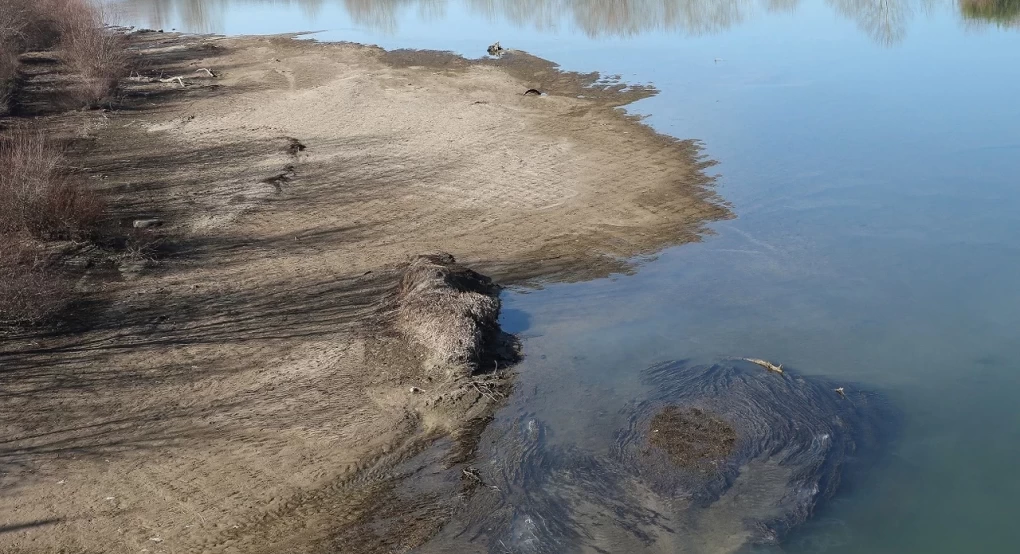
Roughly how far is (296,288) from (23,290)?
2748mm

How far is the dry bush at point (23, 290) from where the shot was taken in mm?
9750

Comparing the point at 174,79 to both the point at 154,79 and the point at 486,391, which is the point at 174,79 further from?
the point at 486,391

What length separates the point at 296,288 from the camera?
11016 millimetres

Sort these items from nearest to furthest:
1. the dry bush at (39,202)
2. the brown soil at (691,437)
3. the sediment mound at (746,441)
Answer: the sediment mound at (746,441), the brown soil at (691,437), the dry bush at (39,202)

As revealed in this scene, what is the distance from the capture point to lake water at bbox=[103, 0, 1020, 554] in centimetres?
750

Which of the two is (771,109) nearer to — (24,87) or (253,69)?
(253,69)

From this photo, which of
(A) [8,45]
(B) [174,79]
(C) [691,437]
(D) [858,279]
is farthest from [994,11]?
(A) [8,45]

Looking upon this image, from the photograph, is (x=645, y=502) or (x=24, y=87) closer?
(x=645, y=502)

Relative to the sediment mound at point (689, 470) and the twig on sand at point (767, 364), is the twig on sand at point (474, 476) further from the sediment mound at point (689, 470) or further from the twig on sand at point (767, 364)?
the twig on sand at point (767, 364)

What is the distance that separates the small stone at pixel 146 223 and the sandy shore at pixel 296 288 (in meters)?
0.34

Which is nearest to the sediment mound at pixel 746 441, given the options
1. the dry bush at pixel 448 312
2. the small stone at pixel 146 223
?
the dry bush at pixel 448 312

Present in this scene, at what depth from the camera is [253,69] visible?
26.5 m

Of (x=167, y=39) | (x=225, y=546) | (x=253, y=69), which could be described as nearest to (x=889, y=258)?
(x=225, y=546)

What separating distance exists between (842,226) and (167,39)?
93.9 feet
